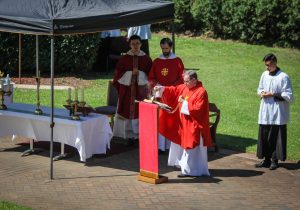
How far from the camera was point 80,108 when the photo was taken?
36.9 ft

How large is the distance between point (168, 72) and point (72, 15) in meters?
2.39

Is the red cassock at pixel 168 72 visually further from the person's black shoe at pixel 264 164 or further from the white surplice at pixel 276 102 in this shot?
the person's black shoe at pixel 264 164

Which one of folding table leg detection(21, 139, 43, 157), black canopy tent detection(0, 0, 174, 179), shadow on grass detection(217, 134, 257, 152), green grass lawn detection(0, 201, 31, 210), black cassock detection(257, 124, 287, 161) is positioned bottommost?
green grass lawn detection(0, 201, 31, 210)

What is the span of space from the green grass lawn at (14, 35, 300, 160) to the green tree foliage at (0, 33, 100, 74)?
0.80 meters

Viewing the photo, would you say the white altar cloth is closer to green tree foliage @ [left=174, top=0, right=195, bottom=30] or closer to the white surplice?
the white surplice

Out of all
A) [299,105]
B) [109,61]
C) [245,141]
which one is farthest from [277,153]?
[109,61]

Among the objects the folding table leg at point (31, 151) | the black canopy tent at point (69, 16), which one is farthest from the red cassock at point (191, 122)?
the folding table leg at point (31, 151)

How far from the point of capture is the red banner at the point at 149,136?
9.80 metres

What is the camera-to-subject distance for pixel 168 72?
11.8 meters

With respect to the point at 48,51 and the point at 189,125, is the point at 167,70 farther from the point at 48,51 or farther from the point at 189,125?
the point at 48,51

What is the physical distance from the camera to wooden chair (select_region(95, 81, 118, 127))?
12598 millimetres

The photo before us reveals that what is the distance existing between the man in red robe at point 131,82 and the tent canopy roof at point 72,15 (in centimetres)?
92

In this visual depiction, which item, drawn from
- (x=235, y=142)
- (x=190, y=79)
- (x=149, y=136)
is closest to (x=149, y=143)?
(x=149, y=136)

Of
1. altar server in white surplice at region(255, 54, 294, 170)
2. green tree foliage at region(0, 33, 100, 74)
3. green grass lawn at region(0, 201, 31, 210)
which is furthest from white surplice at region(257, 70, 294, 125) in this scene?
green tree foliage at region(0, 33, 100, 74)
